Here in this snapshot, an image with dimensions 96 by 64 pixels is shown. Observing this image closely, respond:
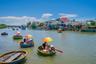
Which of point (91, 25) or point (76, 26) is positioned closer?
point (91, 25)

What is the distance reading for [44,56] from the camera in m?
24.3

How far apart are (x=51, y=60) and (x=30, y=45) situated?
11.9 m

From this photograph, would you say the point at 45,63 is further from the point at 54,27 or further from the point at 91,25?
the point at 54,27

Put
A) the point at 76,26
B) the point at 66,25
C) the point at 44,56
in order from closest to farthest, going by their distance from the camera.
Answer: the point at 44,56, the point at 76,26, the point at 66,25

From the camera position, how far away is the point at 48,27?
456ft

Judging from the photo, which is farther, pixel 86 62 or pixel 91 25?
pixel 91 25

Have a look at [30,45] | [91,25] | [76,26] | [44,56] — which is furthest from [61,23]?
[44,56]

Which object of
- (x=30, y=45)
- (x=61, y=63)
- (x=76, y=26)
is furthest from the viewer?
(x=76, y=26)

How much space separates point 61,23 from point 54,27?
547 cm

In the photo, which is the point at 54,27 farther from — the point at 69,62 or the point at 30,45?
the point at 69,62

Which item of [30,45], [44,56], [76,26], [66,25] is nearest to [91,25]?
[76,26]

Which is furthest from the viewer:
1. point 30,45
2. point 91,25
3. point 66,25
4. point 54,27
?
point 54,27

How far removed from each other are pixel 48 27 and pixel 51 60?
383 ft

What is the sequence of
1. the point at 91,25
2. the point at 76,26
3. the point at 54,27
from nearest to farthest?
the point at 91,25
the point at 76,26
the point at 54,27
